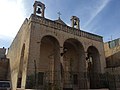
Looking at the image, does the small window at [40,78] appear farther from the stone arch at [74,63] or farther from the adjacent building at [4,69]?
the adjacent building at [4,69]

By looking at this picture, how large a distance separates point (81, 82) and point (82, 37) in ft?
17.7

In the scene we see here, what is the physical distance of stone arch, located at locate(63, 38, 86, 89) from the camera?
16.5m

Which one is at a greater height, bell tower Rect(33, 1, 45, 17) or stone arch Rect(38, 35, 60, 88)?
bell tower Rect(33, 1, 45, 17)

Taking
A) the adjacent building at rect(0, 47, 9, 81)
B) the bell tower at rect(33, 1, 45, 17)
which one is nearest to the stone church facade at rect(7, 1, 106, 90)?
the bell tower at rect(33, 1, 45, 17)

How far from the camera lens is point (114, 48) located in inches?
823

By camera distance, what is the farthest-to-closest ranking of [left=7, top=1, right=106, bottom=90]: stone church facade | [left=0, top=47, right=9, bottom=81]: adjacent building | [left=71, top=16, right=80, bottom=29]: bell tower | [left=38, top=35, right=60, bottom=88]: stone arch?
[left=0, top=47, right=9, bottom=81]: adjacent building, [left=71, top=16, right=80, bottom=29]: bell tower, [left=38, top=35, right=60, bottom=88]: stone arch, [left=7, top=1, right=106, bottom=90]: stone church facade

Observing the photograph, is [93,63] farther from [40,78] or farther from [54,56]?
[40,78]

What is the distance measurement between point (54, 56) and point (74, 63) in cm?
437

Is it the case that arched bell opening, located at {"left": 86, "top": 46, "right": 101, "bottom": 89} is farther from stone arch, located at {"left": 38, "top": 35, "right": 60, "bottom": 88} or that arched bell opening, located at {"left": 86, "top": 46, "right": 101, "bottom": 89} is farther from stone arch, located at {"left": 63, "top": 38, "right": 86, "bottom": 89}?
stone arch, located at {"left": 38, "top": 35, "right": 60, "bottom": 88}

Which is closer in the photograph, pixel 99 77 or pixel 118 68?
pixel 99 77

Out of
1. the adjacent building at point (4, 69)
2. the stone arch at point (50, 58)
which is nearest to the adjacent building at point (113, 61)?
the stone arch at point (50, 58)

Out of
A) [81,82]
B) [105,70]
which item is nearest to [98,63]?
[105,70]

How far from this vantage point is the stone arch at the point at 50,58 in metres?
15.1

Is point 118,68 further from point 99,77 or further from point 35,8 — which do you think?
point 35,8
